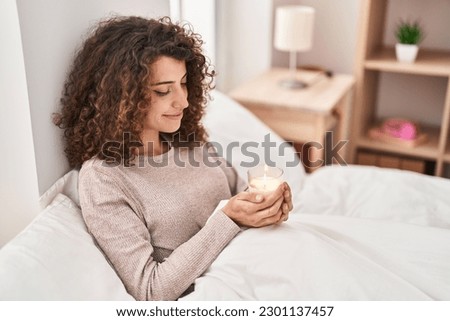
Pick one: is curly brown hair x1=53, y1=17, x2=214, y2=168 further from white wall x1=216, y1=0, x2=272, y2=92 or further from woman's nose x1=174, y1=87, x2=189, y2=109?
white wall x1=216, y1=0, x2=272, y2=92

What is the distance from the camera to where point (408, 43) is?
7.18ft

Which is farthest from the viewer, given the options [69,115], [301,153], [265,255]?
[301,153]

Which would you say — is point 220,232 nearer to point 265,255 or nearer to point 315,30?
point 265,255

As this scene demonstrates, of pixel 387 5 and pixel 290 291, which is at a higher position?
pixel 387 5

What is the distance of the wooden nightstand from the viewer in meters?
2.01

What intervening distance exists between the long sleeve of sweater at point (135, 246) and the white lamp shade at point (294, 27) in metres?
1.24

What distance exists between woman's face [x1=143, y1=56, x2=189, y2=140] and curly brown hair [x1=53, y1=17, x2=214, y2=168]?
19 mm

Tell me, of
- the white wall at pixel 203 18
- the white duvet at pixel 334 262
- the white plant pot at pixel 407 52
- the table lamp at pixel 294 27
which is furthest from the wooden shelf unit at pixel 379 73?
the white duvet at pixel 334 262

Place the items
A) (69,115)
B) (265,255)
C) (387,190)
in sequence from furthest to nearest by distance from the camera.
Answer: (387,190)
(69,115)
(265,255)

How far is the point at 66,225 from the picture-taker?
1044 millimetres
